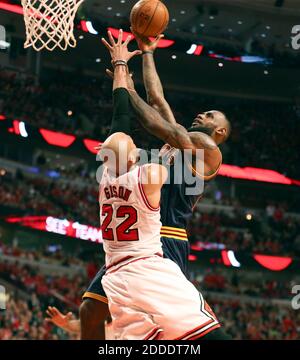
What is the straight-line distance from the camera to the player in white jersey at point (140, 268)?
5.41 m

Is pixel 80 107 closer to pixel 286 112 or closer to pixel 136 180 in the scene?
pixel 286 112

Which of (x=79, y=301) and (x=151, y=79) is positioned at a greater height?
(x=79, y=301)

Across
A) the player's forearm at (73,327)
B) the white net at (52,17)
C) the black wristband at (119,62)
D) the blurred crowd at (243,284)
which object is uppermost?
the blurred crowd at (243,284)

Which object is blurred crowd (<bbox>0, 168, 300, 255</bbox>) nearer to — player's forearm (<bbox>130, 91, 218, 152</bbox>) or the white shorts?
player's forearm (<bbox>130, 91, 218, 152</bbox>)

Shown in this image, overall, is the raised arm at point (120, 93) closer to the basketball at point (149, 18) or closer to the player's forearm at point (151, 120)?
the player's forearm at point (151, 120)

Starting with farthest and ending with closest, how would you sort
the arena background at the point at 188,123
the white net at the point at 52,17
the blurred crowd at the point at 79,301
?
1. the arena background at the point at 188,123
2. the blurred crowd at the point at 79,301
3. the white net at the point at 52,17

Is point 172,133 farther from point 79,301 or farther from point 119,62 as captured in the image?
point 79,301

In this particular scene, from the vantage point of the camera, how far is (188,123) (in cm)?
2681

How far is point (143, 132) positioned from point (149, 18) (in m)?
19.2

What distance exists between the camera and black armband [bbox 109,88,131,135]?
A: 5.84 m

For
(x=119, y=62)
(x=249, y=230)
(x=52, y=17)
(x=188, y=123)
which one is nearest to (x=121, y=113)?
(x=119, y=62)

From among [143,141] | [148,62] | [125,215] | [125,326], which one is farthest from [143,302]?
[143,141]

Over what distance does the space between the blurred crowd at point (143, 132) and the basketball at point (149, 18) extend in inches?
722

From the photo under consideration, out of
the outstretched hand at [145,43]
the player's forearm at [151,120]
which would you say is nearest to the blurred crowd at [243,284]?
the outstretched hand at [145,43]
